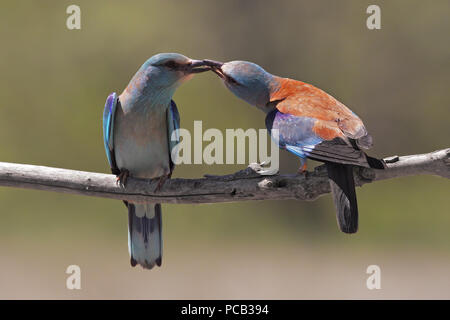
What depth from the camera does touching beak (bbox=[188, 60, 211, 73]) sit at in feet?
7.13

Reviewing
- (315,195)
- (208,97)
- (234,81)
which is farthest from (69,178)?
(208,97)

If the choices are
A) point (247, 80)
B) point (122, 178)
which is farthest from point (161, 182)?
point (247, 80)

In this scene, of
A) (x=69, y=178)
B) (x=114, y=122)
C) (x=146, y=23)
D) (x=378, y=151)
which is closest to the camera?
(x=69, y=178)

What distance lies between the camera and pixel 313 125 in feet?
6.30

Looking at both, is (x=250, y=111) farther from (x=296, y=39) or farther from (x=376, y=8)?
(x=376, y=8)

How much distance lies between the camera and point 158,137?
242 centimetres

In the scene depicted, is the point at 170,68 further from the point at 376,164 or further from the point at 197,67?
the point at 376,164

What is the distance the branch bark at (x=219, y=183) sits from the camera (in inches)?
78.8

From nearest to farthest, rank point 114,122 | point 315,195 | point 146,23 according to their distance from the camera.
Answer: point 315,195 → point 114,122 → point 146,23

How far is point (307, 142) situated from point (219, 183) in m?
0.40

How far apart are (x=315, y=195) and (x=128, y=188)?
30.0 inches

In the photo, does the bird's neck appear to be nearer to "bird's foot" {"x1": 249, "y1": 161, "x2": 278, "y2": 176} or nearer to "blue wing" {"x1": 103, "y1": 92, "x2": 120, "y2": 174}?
"blue wing" {"x1": 103, "y1": 92, "x2": 120, "y2": 174}

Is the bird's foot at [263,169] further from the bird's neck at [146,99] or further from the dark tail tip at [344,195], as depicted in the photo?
the bird's neck at [146,99]

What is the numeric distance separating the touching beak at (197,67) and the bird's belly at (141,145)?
279 millimetres
